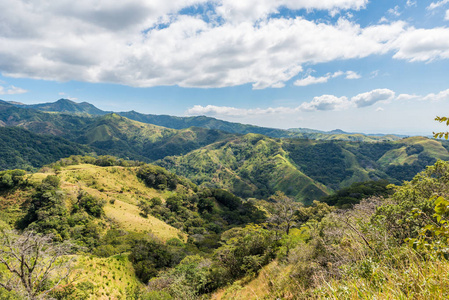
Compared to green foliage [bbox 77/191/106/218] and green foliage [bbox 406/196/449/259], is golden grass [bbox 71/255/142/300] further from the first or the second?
green foliage [bbox 77/191/106/218]

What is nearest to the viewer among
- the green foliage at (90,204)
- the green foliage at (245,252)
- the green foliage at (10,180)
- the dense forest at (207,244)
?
the dense forest at (207,244)

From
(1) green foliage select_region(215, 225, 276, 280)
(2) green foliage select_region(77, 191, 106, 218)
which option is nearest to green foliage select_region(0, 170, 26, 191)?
(2) green foliage select_region(77, 191, 106, 218)

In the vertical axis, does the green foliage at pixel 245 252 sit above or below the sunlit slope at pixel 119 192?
above

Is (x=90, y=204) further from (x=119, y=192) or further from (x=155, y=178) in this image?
(x=155, y=178)

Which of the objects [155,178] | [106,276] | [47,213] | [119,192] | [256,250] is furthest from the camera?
[155,178]

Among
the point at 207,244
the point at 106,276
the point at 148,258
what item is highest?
the point at 106,276

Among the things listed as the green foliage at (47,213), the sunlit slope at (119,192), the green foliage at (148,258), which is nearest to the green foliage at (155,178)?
the sunlit slope at (119,192)

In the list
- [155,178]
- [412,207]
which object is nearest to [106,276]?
[412,207]

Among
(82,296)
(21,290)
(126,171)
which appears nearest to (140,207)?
(126,171)

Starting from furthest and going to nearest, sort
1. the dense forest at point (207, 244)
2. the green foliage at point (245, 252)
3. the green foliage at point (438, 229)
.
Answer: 1. the green foliage at point (245, 252)
2. the dense forest at point (207, 244)
3. the green foliage at point (438, 229)

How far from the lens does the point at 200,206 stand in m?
113

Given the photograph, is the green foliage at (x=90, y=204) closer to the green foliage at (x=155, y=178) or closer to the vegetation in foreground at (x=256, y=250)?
the vegetation in foreground at (x=256, y=250)

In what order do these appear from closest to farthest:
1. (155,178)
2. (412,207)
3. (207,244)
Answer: (412,207)
(207,244)
(155,178)

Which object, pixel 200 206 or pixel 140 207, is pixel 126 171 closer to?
pixel 140 207
